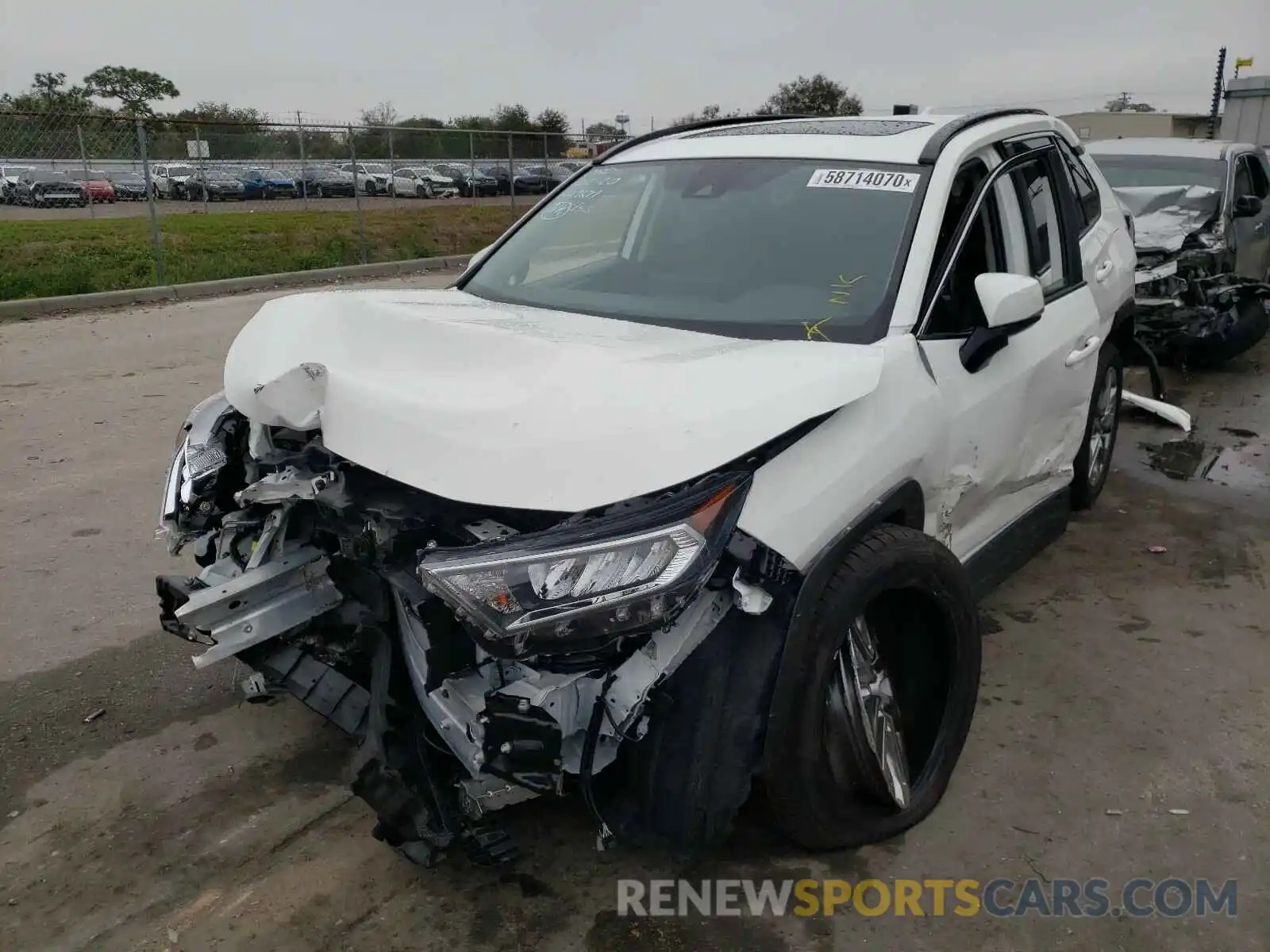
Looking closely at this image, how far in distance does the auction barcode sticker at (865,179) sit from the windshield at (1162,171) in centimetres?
738

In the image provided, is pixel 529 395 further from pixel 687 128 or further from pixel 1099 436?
pixel 1099 436

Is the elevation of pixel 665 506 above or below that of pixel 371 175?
below

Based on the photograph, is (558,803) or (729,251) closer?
(558,803)

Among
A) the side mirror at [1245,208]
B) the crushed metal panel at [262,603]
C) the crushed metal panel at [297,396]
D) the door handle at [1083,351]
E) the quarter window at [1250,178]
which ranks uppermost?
the quarter window at [1250,178]

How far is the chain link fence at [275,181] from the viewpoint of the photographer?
1442cm

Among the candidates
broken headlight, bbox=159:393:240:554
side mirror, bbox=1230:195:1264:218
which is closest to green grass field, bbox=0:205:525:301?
broken headlight, bbox=159:393:240:554

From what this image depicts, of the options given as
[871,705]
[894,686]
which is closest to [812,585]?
[871,705]

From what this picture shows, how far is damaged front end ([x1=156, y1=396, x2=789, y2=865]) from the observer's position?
219 cm

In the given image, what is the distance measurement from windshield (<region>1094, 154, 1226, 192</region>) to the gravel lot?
34.9ft

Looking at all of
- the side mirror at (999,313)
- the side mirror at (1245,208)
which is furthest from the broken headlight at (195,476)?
the side mirror at (1245,208)

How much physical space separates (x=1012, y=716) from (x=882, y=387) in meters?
1.47

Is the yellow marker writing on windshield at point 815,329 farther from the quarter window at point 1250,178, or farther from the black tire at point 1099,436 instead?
the quarter window at point 1250,178

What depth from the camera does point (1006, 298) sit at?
3033mm

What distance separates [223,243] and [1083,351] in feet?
53.2
